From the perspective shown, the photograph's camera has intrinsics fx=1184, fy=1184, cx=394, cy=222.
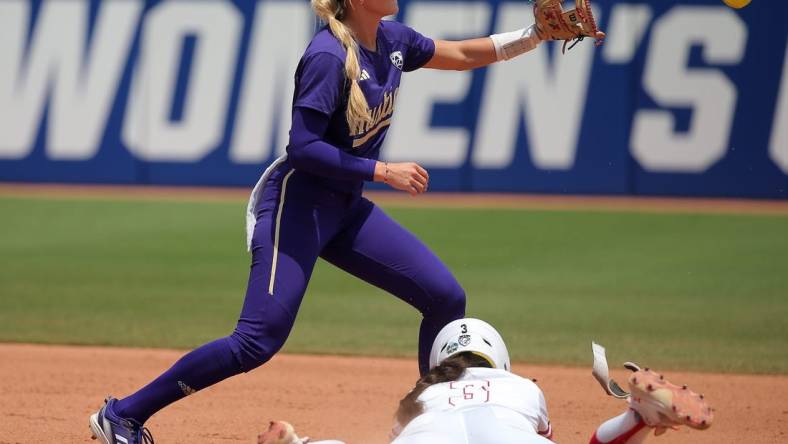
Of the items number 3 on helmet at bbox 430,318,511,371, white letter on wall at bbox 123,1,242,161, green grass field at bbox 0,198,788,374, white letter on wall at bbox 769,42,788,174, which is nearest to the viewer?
number 3 on helmet at bbox 430,318,511,371

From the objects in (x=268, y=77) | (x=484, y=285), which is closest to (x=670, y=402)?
(x=484, y=285)

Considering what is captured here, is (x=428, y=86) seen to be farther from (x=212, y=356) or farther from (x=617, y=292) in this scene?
(x=212, y=356)

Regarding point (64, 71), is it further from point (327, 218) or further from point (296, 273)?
point (296, 273)

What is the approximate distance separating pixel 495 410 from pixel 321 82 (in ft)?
4.90

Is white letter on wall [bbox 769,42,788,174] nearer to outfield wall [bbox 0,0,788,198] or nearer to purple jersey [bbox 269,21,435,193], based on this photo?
outfield wall [bbox 0,0,788,198]

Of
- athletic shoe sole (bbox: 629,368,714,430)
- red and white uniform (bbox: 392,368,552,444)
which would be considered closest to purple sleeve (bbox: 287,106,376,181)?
red and white uniform (bbox: 392,368,552,444)

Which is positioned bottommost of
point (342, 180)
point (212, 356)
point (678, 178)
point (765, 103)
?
point (678, 178)

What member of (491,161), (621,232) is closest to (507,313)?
(621,232)

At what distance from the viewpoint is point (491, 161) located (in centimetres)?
1598

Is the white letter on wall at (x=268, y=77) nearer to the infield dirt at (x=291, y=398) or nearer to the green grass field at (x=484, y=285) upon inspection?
the green grass field at (x=484, y=285)

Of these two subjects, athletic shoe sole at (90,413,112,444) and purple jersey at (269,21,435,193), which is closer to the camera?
purple jersey at (269,21,435,193)

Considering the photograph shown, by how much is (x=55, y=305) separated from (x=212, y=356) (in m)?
5.00

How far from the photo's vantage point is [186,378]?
4637mm

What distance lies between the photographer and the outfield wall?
15.3 meters
